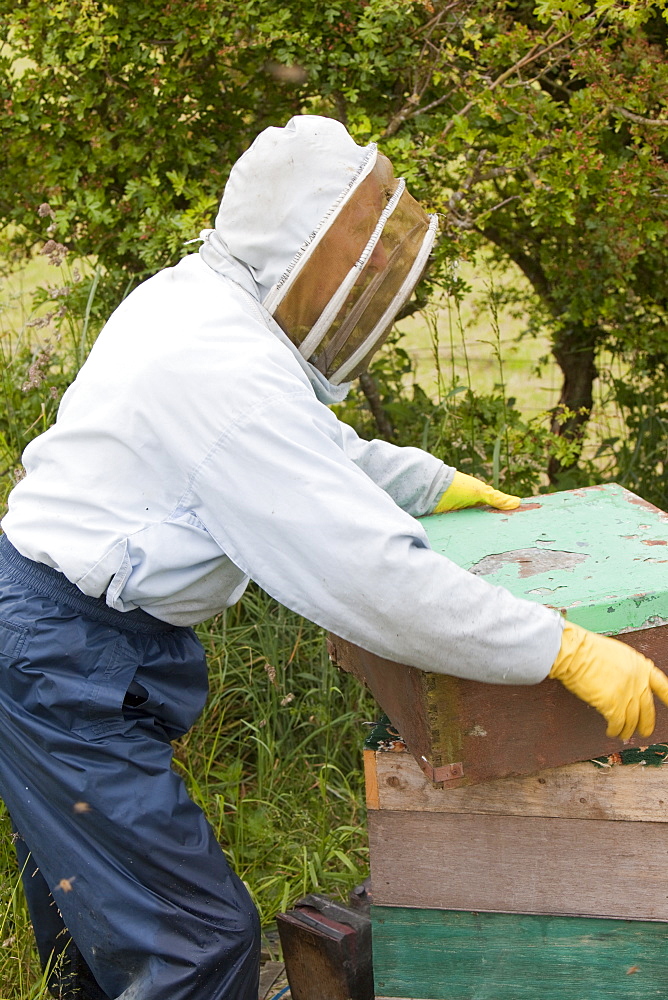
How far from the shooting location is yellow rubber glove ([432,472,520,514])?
250cm

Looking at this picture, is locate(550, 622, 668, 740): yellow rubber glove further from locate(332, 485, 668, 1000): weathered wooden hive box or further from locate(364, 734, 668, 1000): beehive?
locate(364, 734, 668, 1000): beehive

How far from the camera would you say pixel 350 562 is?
1677 millimetres

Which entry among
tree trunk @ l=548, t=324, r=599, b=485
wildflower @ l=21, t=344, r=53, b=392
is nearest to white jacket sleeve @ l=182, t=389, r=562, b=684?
wildflower @ l=21, t=344, r=53, b=392

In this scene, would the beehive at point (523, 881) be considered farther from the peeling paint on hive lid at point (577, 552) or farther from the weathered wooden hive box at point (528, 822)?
the peeling paint on hive lid at point (577, 552)

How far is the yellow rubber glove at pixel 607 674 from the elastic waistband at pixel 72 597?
81cm

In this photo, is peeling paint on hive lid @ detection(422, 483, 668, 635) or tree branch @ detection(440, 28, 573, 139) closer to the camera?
peeling paint on hive lid @ detection(422, 483, 668, 635)

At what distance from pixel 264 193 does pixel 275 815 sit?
197cm

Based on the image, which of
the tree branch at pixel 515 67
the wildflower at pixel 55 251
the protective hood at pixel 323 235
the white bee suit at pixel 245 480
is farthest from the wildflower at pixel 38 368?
the tree branch at pixel 515 67

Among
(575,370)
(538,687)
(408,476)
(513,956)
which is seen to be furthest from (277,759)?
(575,370)

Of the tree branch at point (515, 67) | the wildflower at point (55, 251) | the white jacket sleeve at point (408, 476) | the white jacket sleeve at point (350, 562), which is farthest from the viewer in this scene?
the wildflower at point (55, 251)

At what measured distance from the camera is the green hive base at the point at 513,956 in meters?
2.02

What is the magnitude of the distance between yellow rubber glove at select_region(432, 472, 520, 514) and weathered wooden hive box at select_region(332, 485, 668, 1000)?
0.33 m

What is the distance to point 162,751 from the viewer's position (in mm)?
2061

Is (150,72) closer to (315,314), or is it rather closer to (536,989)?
(315,314)
